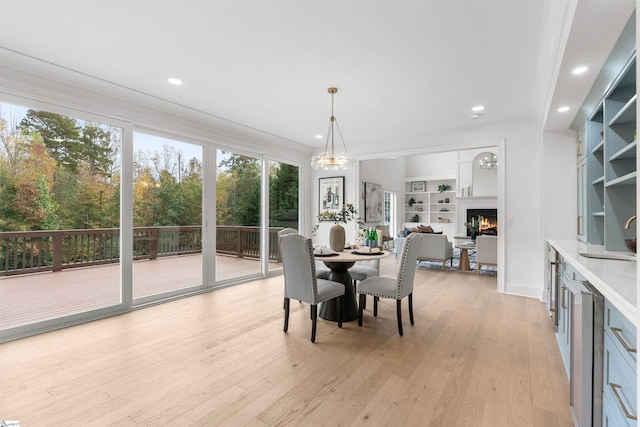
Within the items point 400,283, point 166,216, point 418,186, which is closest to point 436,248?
point 400,283

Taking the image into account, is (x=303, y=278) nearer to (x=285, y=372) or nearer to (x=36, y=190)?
(x=285, y=372)

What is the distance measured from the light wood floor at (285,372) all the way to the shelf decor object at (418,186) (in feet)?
24.9

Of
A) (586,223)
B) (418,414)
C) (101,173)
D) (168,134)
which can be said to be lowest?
(418,414)

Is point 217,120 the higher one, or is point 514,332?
point 217,120

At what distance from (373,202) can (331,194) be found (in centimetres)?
262

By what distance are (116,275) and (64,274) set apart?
0.48 metres

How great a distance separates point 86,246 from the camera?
133 inches

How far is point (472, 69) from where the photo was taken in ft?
9.62

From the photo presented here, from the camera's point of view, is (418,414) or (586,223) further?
(586,223)

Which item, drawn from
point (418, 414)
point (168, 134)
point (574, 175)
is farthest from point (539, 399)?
point (168, 134)

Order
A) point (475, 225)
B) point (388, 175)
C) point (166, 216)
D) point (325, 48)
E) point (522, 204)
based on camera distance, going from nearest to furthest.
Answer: point (325, 48), point (166, 216), point (522, 204), point (475, 225), point (388, 175)

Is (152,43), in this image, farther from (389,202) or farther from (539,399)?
(389,202)

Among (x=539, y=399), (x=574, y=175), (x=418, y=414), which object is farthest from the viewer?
(x=574, y=175)

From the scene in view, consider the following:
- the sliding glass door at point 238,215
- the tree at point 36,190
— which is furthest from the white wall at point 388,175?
the tree at point 36,190
